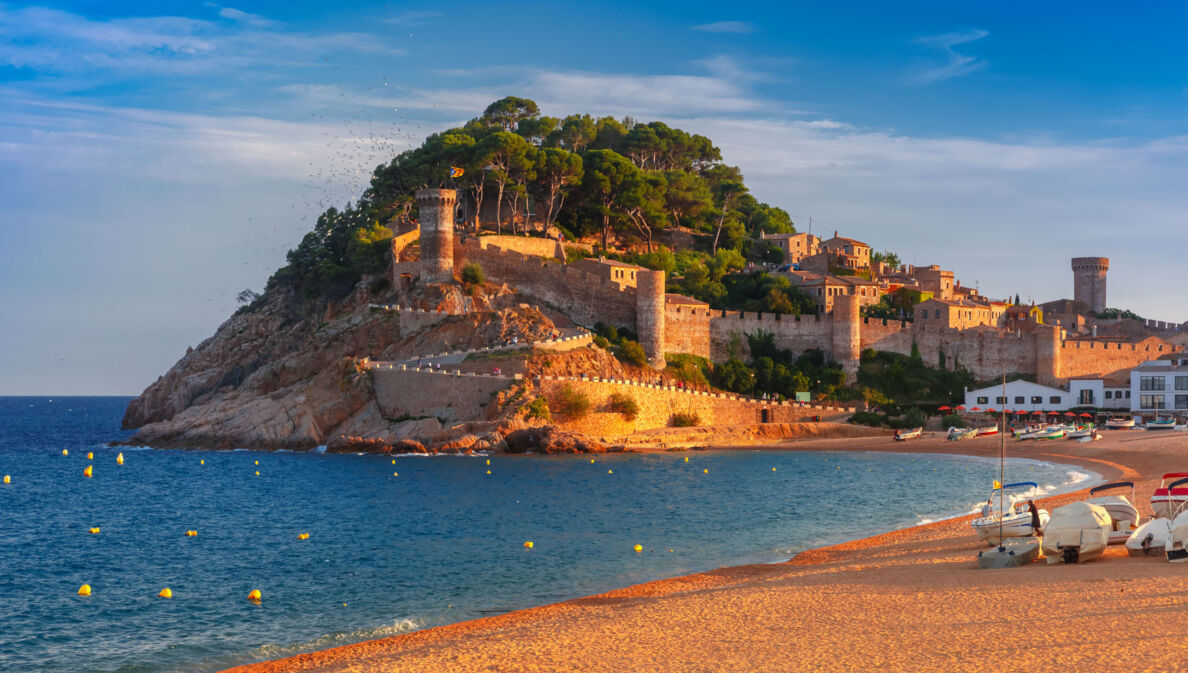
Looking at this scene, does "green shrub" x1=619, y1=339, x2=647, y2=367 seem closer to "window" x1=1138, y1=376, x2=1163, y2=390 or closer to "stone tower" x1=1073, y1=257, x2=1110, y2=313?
"window" x1=1138, y1=376, x2=1163, y2=390

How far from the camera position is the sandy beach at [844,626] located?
10.7m

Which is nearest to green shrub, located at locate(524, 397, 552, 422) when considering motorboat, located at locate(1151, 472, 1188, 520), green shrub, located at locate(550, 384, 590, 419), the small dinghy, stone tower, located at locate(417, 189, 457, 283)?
green shrub, located at locate(550, 384, 590, 419)

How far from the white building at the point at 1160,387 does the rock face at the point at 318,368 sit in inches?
1189

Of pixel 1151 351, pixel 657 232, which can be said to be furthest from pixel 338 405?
pixel 1151 351

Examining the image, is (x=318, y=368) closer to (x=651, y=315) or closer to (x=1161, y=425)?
(x=651, y=315)

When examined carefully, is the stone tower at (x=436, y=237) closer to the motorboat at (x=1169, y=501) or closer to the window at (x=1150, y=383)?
the window at (x=1150, y=383)

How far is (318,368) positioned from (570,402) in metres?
13.5

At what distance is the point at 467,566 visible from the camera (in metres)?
20.0

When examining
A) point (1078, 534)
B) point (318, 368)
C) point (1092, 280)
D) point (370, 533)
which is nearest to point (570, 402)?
point (318, 368)

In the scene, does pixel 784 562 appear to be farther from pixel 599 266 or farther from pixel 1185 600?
pixel 599 266

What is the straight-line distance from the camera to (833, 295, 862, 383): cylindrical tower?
5438cm

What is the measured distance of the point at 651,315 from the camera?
5084 cm

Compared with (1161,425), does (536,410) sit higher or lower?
higher

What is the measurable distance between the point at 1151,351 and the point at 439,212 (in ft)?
130
